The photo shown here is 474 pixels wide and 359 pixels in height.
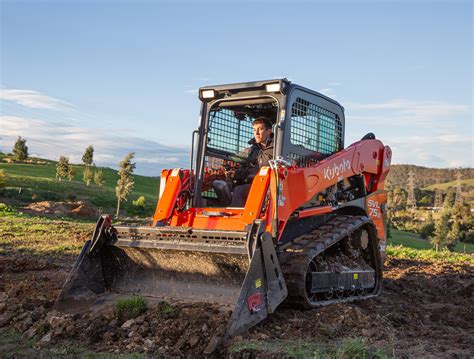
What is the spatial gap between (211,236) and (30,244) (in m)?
10.4

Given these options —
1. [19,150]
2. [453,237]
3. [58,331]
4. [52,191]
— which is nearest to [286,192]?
[58,331]

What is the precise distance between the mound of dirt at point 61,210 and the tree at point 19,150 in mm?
45721

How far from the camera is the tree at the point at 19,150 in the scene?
74.4 metres

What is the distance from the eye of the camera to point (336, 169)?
8570 millimetres

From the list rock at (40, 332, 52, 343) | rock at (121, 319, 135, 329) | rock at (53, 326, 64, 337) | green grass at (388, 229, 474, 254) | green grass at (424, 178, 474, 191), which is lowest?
green grass at (388, 229, 474, 254)

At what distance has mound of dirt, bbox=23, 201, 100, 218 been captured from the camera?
1207 inches

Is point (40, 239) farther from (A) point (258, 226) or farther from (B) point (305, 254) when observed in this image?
(A) point (258, 226)

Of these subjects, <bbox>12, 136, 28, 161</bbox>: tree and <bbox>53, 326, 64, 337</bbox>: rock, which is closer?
<bbox>53, 326, 64, 337</bbox>: rock

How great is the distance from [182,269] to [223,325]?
58.0 inches

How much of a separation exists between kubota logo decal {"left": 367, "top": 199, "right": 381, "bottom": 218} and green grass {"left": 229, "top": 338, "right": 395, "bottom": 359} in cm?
422

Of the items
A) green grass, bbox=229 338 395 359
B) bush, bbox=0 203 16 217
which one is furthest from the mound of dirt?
green grass, bbox=229 338 395 359

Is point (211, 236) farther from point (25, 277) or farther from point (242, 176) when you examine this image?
point (25, 277)

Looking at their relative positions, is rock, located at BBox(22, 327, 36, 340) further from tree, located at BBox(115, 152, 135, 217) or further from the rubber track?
tree, located at BBox(115, 152, 135, 217)

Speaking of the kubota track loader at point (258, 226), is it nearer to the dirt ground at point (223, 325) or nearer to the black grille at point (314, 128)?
the black grille at point (314, 128)
